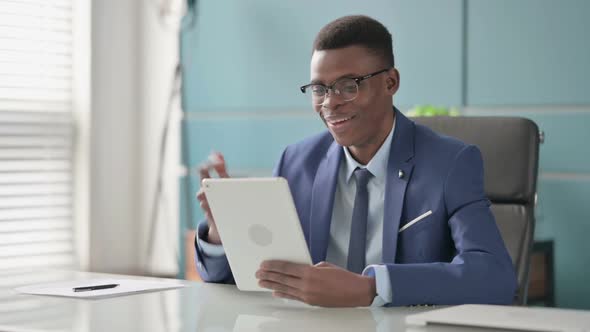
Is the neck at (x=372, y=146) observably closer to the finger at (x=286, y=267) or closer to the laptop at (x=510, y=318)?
the finger at (x=286, y=267)

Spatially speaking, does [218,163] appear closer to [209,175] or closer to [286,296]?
[209,175]

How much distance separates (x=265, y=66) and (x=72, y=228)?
4.58 feet

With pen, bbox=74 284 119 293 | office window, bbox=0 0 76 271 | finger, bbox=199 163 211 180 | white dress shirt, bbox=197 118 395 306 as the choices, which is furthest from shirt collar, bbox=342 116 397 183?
office window, bbox=0 0 76 271

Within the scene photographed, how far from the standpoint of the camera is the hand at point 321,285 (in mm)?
1727

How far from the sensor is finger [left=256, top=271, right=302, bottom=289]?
5.69ft

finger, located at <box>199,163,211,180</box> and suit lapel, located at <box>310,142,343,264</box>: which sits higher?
finger, located at <box>199,163,211,180</box>

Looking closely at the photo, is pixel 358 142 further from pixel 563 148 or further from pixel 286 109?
pixel 286 109

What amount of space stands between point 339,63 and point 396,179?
0.30 metres

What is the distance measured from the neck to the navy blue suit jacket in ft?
0.10

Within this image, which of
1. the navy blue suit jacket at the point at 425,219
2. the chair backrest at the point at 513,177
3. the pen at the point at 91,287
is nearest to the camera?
the navy blue suit jacket at the point at 425,219

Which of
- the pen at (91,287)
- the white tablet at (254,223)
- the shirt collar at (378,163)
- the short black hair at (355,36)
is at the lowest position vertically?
the pen at (91,287)

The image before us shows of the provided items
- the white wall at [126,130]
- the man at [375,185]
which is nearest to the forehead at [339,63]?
the man at [375,185]

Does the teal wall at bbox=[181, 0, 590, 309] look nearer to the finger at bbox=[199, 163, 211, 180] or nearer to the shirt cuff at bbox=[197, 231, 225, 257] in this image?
the shirt cuff at bbox=[197, 231, 225, 257]

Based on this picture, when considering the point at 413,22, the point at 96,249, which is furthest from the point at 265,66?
the point at 96,249
